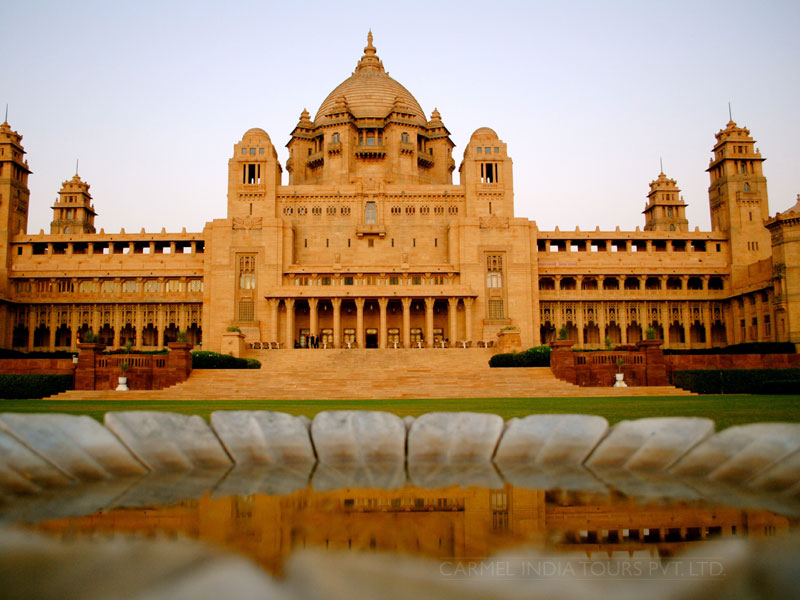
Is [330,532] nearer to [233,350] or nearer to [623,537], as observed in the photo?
[623,537]

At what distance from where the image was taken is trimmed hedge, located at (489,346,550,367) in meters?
32.9

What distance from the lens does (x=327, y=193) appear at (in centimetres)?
6184

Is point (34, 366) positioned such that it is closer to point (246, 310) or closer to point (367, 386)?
point (367, 386)

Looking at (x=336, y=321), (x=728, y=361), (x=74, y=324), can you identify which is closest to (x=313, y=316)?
(x=336, y=321)

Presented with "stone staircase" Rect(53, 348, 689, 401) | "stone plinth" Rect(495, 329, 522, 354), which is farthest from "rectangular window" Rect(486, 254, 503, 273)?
"stone staircase" Rect(53, 348, 689, 401)

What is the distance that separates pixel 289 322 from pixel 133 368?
84.9 ft

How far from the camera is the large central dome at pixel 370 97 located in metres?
72.5

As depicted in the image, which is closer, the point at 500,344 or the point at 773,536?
the point at 773,536

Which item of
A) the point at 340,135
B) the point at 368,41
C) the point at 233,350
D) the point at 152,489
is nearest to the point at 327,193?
the point at 340,135

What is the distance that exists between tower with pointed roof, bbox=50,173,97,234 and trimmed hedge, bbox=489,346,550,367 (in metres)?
66.7

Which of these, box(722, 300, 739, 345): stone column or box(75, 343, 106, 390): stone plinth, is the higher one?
box(722, 300, 739, 345): stone column

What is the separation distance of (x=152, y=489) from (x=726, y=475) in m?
4.38

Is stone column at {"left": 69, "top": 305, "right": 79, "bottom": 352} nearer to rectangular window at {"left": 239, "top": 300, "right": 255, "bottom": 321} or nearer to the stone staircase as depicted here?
rectangular window at {"left": 239, "top": 300, "right": 255, "bottom": 321}

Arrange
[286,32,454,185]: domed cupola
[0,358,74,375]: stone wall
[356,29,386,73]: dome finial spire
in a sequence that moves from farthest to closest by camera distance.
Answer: [356,29,386,73]: dome finial spire < [286,32,454,185]: domed cupola < [0,358,74,375]: stone wall
